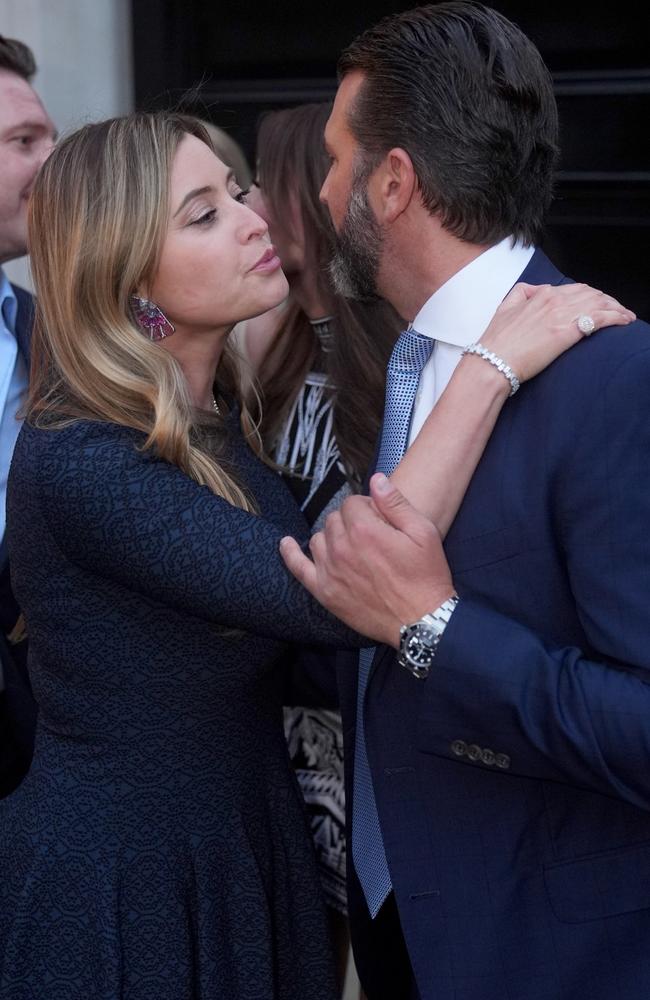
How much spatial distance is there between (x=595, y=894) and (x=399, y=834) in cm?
27

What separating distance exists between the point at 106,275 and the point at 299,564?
2.10 ft

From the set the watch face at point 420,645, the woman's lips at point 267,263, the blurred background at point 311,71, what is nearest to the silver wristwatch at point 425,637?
the watch face at point 420,645

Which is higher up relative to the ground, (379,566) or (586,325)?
(586,325)

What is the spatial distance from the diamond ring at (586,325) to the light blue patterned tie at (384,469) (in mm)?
325

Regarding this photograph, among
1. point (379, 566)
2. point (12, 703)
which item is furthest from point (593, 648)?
point (12, 703)

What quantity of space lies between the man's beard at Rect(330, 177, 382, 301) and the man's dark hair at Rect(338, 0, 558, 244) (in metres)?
0.09

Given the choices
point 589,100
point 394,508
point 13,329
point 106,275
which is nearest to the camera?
point 394,508

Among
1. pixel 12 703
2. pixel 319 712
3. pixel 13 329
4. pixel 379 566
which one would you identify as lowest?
pixel 12 703

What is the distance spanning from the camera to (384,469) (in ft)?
6.03

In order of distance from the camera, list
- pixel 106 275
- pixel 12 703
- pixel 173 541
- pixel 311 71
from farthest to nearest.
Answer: pixel 311 71 → pixel 12 703 → pixel 106 275 → pixel 173 541

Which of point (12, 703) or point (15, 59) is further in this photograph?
point (15, 59)

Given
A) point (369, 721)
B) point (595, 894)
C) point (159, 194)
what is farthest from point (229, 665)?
point (159, 194)

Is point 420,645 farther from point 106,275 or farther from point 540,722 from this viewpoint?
point 106,275

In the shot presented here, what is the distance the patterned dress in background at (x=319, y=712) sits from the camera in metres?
2.30
